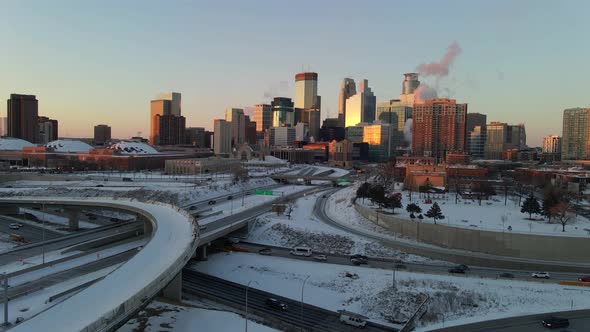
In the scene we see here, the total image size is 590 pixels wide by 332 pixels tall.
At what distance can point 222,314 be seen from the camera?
87.0 feet

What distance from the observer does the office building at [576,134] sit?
561 ft

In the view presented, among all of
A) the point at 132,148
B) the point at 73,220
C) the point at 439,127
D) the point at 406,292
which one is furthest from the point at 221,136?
the point at 406,292

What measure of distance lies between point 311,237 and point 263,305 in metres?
Answer: 15.7

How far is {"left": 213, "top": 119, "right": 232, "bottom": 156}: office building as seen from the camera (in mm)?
193875

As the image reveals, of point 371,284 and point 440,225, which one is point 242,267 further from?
point 440,225

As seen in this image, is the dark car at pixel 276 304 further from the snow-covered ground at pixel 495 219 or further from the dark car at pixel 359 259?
the snow-covered ground at pixel 495 219

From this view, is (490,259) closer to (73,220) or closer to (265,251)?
(265,251)

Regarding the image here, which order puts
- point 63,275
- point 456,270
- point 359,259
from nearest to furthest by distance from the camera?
point 63,275 → point 456,270 → point 359,259

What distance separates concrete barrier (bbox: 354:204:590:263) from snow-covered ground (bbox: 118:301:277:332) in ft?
69.5

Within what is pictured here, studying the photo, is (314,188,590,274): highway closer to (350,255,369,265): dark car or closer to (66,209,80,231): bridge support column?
(350,255,369,265): dark car

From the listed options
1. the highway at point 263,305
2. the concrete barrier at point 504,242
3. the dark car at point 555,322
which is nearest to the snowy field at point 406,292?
the highway at point 263,305

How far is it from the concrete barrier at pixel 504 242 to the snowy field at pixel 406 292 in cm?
562

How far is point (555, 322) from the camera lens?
83.7 ft

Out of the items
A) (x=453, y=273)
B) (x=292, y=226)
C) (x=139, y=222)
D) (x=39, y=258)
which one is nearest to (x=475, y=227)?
(x=453, y=273)
